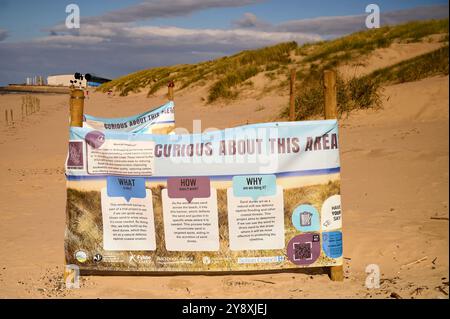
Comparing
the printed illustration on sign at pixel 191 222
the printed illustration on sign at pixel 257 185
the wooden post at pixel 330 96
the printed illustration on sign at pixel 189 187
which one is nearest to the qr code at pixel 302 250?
the printed illustration on sign at pixel 257 185

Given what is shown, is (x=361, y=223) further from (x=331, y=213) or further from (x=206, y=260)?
(x=206, y=260)

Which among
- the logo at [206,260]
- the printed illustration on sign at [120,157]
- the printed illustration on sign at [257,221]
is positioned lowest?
the logo at [206,260]

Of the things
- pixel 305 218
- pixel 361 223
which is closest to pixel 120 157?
pixel 305 218

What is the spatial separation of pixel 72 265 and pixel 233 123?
13733 millimetres

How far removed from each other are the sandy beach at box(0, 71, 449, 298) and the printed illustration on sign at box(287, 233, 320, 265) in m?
0.28

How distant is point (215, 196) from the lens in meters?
5.30

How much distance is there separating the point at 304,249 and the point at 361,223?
1917 mm

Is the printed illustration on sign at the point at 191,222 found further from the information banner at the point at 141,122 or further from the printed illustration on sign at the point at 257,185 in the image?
the information banner at the point at 141,122

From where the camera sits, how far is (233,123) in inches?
749

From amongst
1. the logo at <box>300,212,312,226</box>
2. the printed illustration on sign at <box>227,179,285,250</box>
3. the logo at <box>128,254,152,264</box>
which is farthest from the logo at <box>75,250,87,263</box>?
the logo at <box>300,212,312,226</box>

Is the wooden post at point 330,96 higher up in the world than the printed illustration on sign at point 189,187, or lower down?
higher up

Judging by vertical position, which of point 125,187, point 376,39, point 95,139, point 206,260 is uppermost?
point 376,39

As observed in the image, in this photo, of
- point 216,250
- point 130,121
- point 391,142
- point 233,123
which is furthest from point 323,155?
point 233,123

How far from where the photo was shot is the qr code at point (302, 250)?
5289 mm
